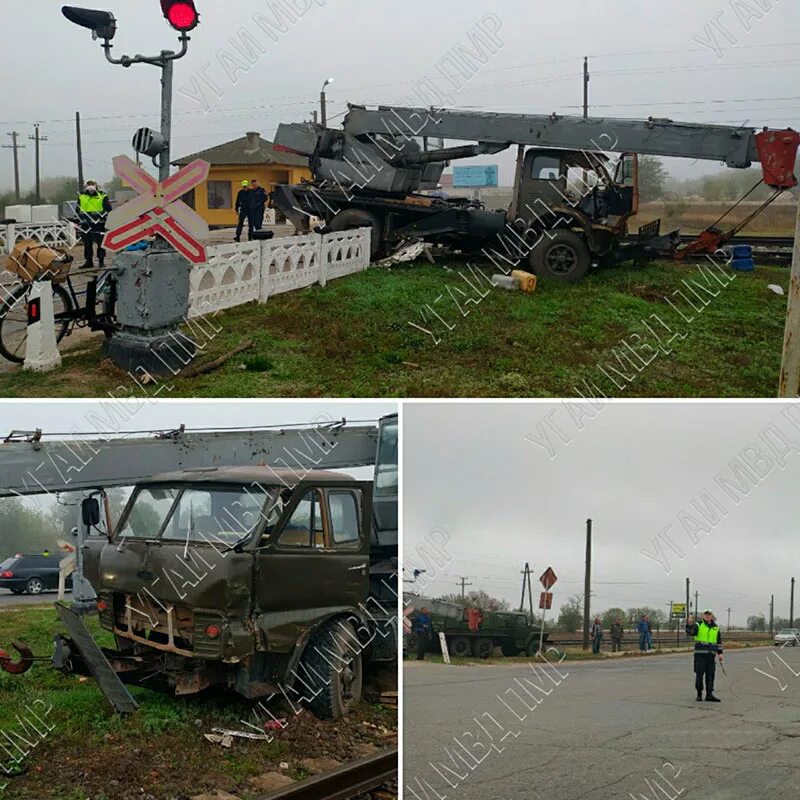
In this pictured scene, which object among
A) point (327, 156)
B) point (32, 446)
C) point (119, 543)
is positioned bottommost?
point (119, 543)

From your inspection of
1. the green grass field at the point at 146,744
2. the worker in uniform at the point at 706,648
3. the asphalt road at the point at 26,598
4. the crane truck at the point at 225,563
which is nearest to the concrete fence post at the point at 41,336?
the crane truck at the point at 225,563

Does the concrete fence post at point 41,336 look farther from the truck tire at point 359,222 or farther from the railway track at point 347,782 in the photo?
the truck tire at point 359,222

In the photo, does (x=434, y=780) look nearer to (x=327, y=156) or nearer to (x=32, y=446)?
(x=32, y=446)

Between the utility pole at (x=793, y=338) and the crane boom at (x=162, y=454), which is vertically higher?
the utility pole at (x=793, y=338)

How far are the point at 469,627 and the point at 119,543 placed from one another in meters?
2.95

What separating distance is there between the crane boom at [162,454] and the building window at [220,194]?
26.2m

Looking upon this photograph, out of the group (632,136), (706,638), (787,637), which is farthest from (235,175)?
(706,638)

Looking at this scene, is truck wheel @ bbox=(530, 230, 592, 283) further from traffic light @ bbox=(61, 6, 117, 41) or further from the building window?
the building window

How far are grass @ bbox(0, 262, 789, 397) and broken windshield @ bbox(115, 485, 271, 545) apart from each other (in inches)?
113

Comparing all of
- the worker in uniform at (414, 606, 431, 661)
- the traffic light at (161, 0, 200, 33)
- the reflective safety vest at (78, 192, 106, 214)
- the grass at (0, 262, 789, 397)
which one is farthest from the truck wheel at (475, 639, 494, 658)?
the reflective safety vest at (78, 192, 106, 214)

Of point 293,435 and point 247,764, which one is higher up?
point 293,435

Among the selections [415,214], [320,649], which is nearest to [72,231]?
[415,214]

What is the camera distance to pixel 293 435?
6988 mm

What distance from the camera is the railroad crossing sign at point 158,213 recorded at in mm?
8094
